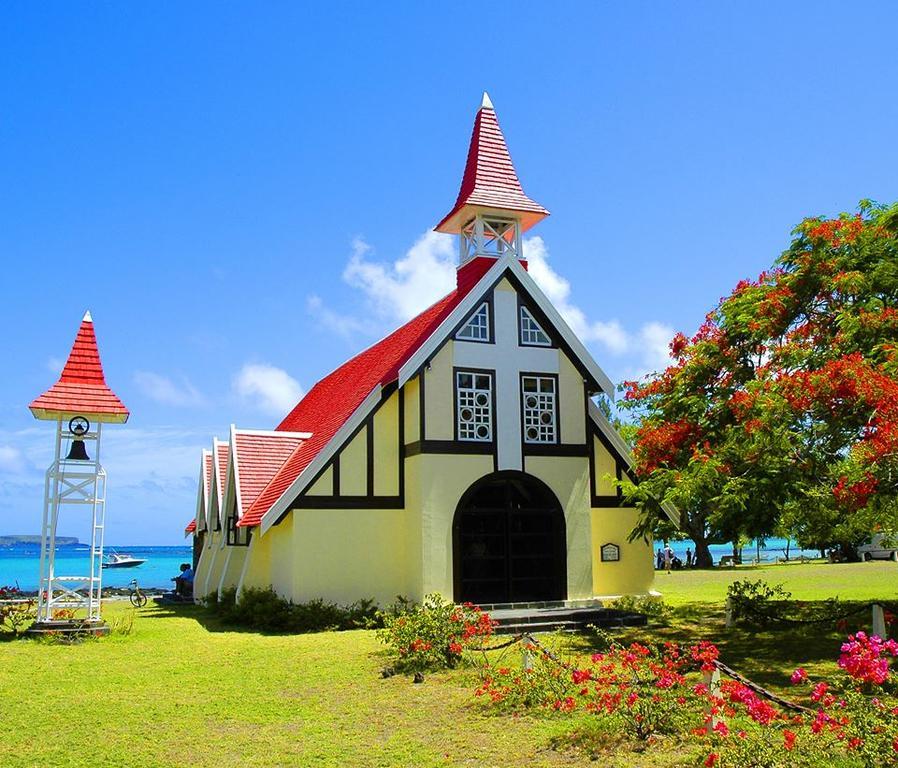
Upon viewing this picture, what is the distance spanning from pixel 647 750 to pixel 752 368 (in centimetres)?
1008

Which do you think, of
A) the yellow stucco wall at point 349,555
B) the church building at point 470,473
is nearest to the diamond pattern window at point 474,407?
the church building at point 470,473

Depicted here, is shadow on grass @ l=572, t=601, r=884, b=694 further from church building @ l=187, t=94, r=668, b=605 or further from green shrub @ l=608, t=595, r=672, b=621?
church building @ l=187, t=94, r=668, b=605

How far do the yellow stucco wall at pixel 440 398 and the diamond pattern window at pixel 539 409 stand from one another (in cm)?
187

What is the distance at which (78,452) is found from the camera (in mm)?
17500

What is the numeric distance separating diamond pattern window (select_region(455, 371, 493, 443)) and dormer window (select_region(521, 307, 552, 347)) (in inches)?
59.0

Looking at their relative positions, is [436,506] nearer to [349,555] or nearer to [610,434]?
[349,555]

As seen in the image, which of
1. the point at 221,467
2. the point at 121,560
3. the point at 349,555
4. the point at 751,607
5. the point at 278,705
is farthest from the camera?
the point at 121,560

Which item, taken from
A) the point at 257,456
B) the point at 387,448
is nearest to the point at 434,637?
the point at 387,448

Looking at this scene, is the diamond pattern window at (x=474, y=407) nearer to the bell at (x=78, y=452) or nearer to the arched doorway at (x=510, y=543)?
the arched doorway at (x=510, y=543)

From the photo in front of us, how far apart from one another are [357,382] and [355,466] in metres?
5.19

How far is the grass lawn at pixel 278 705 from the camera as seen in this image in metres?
8.07

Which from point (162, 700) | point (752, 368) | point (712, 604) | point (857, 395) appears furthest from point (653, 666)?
point (712, 604)

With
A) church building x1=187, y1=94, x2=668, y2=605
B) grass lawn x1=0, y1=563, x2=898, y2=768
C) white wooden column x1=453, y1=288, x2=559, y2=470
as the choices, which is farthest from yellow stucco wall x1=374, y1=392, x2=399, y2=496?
grass lawn x1=0, y1=563, x2=898, y2=768

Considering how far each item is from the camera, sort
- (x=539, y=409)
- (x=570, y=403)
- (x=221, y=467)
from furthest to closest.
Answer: (x=221, y=467), (x=570, y=403), (x=539, y=409)
